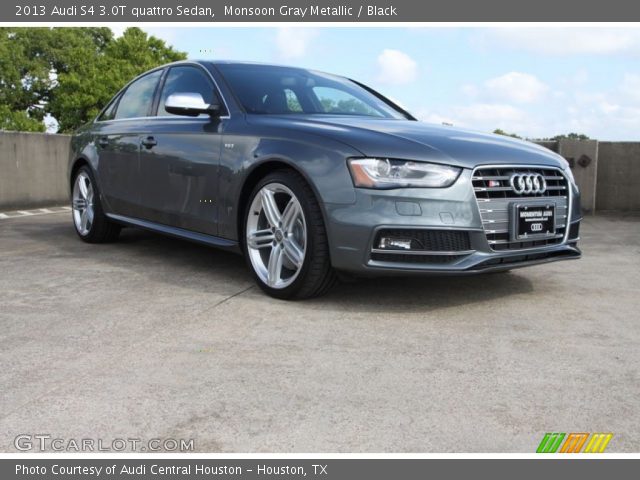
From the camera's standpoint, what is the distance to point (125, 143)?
18.6 ft

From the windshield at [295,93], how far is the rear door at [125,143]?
98 centimetres

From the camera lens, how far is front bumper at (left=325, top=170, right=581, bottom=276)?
368 centimetres

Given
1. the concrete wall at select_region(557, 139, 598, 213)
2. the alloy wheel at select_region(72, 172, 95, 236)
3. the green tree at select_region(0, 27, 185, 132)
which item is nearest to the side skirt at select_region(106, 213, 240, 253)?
the alloy wheel at select_region(72, 172, 95, 236)

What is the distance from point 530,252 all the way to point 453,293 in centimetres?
56

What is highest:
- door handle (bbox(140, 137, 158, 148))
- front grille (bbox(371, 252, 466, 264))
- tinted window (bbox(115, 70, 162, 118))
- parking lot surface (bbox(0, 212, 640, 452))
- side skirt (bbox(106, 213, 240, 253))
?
tinted window (bbox(115, 70, 162, 118))

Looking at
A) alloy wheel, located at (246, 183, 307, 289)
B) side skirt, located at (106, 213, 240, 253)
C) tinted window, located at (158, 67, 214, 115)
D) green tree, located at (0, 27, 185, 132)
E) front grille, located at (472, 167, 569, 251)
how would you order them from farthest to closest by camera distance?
green tree, located at (0, 27, 185, 132)
tinted window, located at (158, 67, 214, 115)
side skirt, located at (106, 213, 240, 253)
alloy wheel, located at (246, 183, 307, 289)
front grille, located at (472, 167, 569, 251)

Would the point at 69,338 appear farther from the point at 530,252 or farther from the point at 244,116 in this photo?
the point at 530,252

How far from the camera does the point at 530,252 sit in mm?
4004

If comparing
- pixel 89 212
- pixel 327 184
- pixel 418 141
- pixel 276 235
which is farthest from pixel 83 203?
pixel 418 141

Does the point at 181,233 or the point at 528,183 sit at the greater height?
the point at 528,183

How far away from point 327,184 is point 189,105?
1.31 meters

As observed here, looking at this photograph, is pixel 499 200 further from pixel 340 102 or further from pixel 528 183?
pixel 340 102

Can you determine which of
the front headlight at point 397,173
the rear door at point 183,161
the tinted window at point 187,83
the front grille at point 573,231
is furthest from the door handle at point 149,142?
the front grille at point 573,231

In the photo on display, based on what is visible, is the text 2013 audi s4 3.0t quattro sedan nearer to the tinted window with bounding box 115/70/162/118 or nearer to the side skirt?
the side skirt
